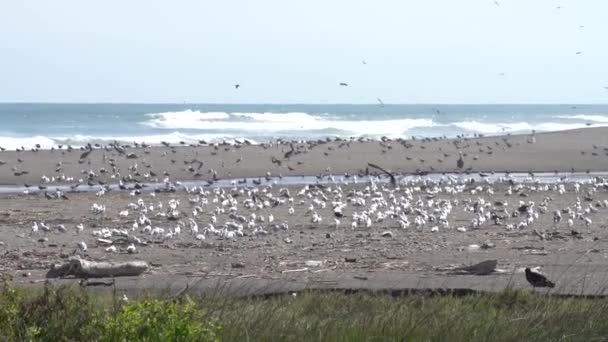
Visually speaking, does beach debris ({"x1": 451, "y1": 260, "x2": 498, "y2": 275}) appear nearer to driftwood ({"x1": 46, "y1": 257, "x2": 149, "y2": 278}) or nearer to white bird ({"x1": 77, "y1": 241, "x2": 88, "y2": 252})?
driftwood ({"x1": 46, "y1": 257, "x2": 149, "y2": 278})

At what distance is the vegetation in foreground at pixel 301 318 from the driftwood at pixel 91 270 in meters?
2.64

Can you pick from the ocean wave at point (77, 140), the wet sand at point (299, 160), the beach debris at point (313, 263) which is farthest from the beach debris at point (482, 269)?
the ocean wave at point (77, 140)

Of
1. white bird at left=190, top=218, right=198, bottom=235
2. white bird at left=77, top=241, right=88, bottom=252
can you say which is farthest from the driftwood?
white bird at left=190, top=218, right=198, bottom=235

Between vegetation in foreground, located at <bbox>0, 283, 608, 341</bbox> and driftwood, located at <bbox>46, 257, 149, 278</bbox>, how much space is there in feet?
8.67

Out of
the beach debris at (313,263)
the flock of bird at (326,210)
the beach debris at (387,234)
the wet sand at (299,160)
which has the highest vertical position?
the beach debris at (313,263)

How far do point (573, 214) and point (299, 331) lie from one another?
11.4 m

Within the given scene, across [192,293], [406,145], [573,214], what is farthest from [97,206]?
[406,145]

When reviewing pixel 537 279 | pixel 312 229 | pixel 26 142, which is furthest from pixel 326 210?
pixel 26 142

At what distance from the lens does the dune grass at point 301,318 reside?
6250 mm

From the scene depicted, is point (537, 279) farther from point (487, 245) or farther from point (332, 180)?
point (332, 180)

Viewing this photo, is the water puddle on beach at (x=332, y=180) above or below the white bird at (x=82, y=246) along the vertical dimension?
below

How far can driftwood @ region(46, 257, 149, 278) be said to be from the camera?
11570 mm

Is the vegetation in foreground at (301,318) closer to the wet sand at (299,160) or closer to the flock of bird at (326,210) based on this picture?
the flock of bird at (326,210)

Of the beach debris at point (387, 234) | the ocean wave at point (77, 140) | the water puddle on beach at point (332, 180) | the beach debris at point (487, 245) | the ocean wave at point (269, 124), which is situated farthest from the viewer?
the ocean wave at point (269, 124)
